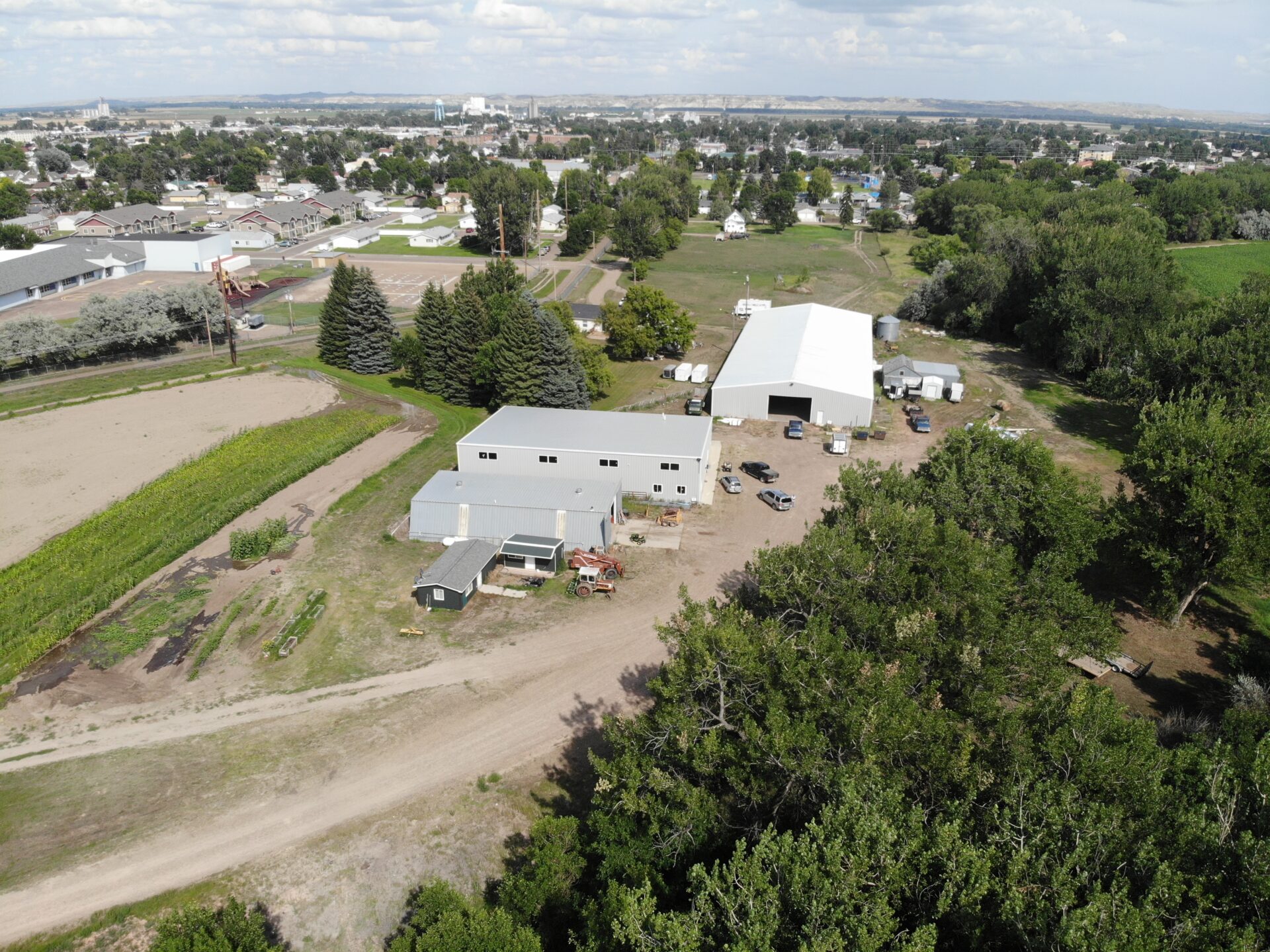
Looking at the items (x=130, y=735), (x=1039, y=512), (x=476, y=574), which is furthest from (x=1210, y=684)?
(x=130, y=735)

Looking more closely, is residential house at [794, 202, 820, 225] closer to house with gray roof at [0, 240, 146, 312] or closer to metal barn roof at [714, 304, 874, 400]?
metal barn roof at [714, 304, 874, 400]

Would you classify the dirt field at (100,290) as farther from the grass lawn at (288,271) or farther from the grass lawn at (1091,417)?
the grass lawn at (1091,417)

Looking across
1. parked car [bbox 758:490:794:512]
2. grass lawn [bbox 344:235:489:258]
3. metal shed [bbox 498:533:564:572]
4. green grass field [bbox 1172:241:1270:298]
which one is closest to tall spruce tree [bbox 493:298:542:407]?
metal shed [bbox 498:533:564:572]

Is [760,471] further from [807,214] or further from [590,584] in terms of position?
[807,214]

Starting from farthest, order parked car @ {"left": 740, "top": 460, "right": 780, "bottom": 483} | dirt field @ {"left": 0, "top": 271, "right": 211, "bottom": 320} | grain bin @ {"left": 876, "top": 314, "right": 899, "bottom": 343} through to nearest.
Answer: dirt field @ {"left": 0, "top": 271, "right": 211, "bottom": 320} → grain bin @ {"left": 876, "top": 314, "right": 899, "bottom": 343} → parked car @ {"left": 740, "top": 460, "right": 780, "bottom": 483}

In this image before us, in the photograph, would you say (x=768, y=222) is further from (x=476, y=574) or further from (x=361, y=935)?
(x=361, y=935)

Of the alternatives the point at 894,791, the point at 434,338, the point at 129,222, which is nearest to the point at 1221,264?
the point at 434,338

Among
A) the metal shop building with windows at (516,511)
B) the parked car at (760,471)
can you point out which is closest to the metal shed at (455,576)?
the metal shop building with windows at (516,511)
